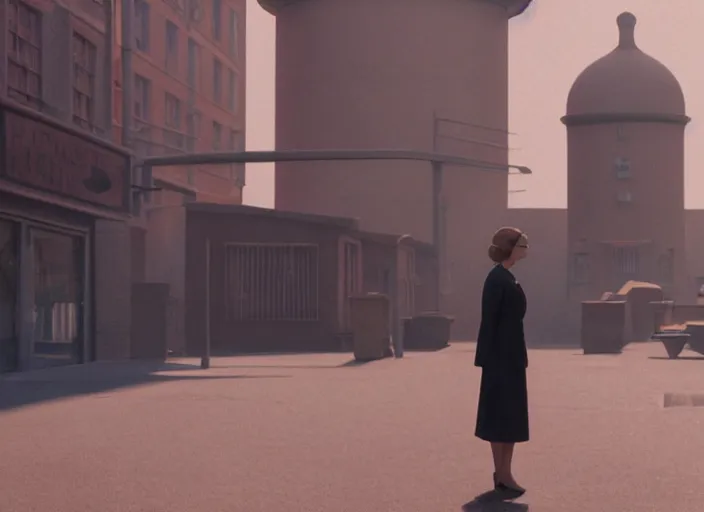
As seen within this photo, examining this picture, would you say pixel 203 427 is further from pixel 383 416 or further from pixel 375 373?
pixel 375 373

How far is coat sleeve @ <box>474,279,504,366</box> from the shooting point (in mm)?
9453

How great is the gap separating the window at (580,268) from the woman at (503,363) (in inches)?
1978

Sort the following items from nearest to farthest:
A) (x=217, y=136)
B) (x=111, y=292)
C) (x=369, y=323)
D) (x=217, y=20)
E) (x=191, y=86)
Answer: (x=369, y=323) → (x=111, y=292) → (x=191, y=86) → (x=217, y=20) → (x=217, y=136)

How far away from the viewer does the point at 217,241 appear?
36156 millimetres

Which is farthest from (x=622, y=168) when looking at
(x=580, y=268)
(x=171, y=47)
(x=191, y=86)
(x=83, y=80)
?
(x=83, y=80)

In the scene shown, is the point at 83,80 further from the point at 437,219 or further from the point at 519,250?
the point at 437,219

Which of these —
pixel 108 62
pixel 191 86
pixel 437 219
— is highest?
pixel 191 86

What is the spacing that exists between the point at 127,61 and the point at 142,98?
18325 millimetres

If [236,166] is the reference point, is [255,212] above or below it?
below

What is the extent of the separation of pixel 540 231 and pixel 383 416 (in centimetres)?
4884

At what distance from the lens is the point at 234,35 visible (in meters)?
62.9

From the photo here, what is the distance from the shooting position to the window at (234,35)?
205 ft

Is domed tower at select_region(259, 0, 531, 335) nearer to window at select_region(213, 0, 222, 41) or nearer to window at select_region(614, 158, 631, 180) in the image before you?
window at select_region(213, 0, 222, 41)

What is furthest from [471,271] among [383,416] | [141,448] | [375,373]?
[141,448]
